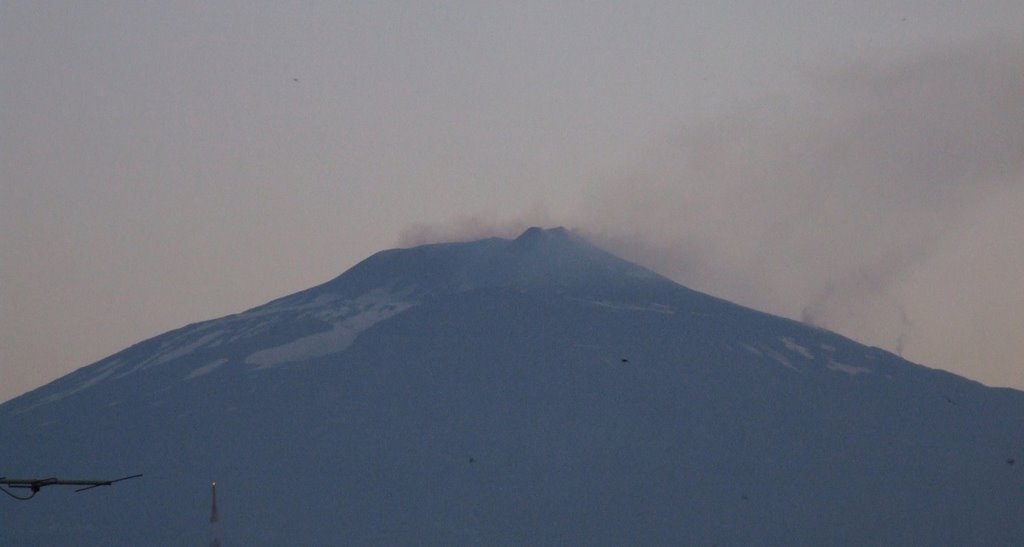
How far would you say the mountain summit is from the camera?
123875 mm

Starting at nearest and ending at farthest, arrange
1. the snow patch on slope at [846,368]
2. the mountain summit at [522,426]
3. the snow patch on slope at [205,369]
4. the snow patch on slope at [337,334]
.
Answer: the mountain summit at [522,426]
the snow patch on slope at [846,368]
the snow patch on slope at [337,334]
the snow patch on slope at [205,369]

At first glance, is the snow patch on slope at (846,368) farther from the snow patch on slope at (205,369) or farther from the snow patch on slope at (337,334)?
the snow patch on slope at (205,369)

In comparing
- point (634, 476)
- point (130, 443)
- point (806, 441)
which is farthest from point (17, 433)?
point (806, 441)

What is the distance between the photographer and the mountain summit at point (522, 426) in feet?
406

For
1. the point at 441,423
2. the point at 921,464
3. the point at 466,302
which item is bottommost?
the point at 921,464

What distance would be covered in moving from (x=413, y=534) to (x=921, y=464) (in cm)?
4429

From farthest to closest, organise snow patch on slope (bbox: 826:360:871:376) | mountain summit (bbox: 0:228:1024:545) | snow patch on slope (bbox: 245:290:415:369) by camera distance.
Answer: snow patch on slope (bbox: 245:290:415:369) → snow patch on slope (bbox: 826:360:871:376) → mountain summit (bbox: 0:228:1024:545)

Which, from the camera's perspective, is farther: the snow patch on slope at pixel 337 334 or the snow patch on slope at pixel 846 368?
the snow patch on slope at pixel 337 334

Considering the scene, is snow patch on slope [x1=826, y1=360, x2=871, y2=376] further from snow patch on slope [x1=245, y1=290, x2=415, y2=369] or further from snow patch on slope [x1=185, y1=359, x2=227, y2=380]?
snow patch on slope [x1=185, y1=359, x2=227, y2=380]

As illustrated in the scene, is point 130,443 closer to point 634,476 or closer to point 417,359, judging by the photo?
point 417,359

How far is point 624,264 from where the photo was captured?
15512cm

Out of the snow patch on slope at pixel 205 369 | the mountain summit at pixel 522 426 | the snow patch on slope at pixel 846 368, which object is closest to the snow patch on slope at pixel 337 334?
the mountain summit at pixel 522 426

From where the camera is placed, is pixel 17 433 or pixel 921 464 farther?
pixel 17 433

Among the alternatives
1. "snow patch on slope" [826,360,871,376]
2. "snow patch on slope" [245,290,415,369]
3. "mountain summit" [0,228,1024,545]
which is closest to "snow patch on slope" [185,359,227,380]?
"mountain summit" [0,228,1024,545]
